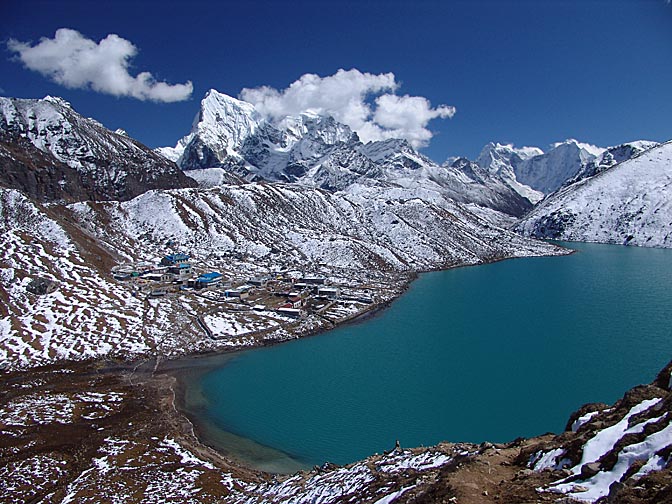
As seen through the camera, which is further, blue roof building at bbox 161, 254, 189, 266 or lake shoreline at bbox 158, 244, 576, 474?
blue roof building at bbox 161, 254, 189, 266

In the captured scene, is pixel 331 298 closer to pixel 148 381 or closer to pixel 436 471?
pixel 148 381

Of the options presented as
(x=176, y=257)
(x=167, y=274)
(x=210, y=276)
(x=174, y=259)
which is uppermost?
(x=176, y=257)

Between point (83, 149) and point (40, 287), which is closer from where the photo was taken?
point (40, 287)

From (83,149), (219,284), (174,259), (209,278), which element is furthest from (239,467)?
(83,149)

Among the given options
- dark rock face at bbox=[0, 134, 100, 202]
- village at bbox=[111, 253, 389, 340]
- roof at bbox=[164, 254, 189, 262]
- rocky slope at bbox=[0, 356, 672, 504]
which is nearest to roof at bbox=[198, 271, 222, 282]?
village at bbox=[111, 253, 389, 340]

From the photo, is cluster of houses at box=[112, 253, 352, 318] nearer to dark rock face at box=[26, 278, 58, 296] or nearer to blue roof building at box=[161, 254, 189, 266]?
blue roof building at box=[161, 254, 189, 266]

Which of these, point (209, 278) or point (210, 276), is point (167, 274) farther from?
point (209, 278)

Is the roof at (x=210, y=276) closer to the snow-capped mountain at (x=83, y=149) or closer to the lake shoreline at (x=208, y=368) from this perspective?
the lake shoreline at (x=208, y=368)
